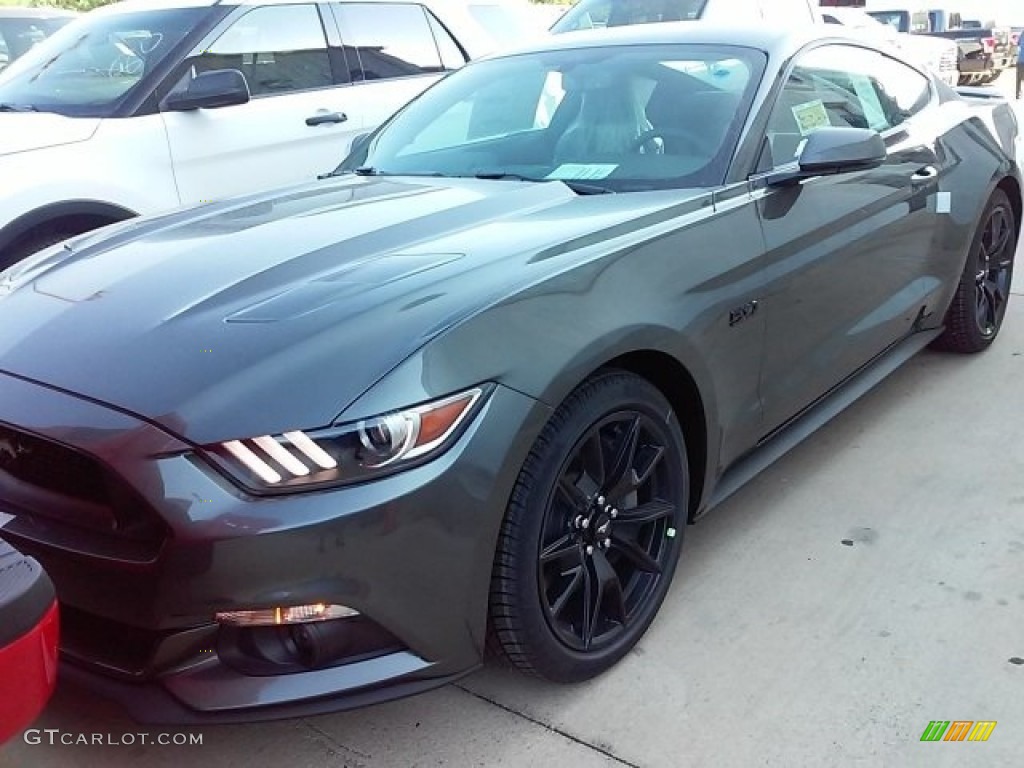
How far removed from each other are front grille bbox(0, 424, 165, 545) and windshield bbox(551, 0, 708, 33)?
7.16m

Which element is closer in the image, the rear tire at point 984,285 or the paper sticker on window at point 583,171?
the paper sticker on window at point 583,171

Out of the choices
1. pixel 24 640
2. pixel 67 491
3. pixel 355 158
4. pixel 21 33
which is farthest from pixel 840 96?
pixel 21 33

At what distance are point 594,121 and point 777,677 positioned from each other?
5.87ft

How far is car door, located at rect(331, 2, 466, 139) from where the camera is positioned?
18.6 ft

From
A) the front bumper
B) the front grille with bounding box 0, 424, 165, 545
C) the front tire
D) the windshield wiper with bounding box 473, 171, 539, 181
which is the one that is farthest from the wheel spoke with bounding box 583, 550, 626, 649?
the windshield wiper with bounding box 473, 171, 539, 181

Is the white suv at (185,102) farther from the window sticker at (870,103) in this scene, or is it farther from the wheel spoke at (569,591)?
the wheel spoke at (569,591)

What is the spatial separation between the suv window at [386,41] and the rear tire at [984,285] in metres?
3.30

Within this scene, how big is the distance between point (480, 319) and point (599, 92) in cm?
150

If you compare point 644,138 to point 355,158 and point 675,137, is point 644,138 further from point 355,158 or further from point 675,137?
point 355,158

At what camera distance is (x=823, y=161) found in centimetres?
296

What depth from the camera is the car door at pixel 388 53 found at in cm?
567

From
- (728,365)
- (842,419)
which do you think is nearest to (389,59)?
(842,419)

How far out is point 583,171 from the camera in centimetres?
311

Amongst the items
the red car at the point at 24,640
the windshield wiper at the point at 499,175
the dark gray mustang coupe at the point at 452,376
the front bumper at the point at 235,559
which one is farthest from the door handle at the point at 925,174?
the red car at the point at 24,640
